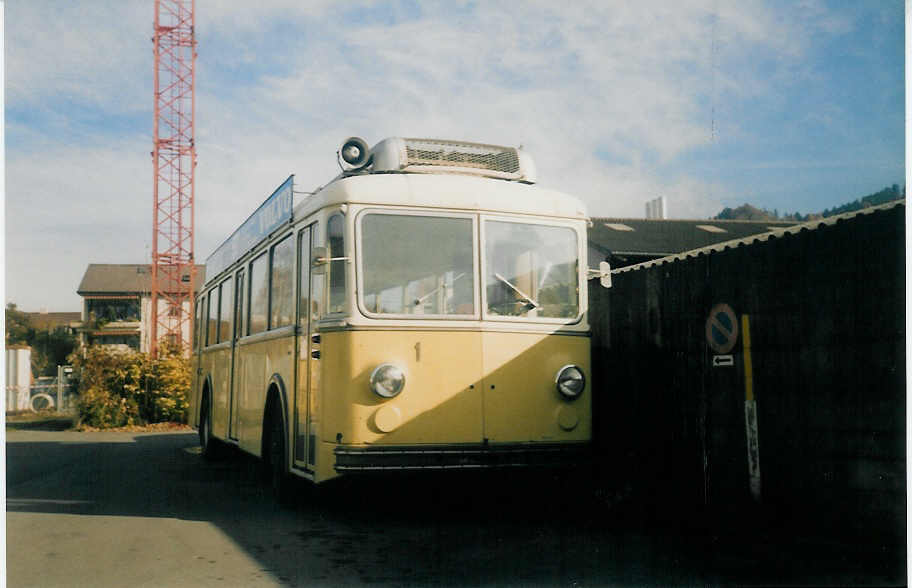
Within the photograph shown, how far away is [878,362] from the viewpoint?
6.55 meters

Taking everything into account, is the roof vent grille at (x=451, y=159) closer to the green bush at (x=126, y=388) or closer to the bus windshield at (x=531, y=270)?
the bus windshield at (x=531, y=270)

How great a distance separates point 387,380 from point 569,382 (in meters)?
1.62

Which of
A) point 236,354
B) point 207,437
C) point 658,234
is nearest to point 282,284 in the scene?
point 236,354

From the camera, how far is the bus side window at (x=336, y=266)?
310 inches

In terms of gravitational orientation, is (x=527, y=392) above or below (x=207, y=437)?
above

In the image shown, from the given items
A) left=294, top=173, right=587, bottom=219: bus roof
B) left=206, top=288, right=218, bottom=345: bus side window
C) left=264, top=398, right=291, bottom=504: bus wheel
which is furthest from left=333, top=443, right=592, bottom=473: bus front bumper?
left=206, top=288, right=218, bottom=345: bus side window

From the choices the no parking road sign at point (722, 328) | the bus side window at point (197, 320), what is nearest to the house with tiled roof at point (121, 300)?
the bus side window at point (197, 320)

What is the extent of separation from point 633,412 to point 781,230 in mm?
2954

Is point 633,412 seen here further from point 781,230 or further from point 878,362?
point 878,362

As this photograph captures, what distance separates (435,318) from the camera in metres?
7.86

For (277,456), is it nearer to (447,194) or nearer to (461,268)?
(461,268)

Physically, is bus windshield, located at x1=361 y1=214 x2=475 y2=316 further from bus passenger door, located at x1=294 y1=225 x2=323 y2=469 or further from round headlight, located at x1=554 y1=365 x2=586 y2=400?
round headlight, located at x1=554 y1=365 x2=586 y2=400

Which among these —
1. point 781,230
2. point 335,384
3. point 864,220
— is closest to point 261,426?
point 335,384

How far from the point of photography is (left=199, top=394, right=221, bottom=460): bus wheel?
14508 millimetres
